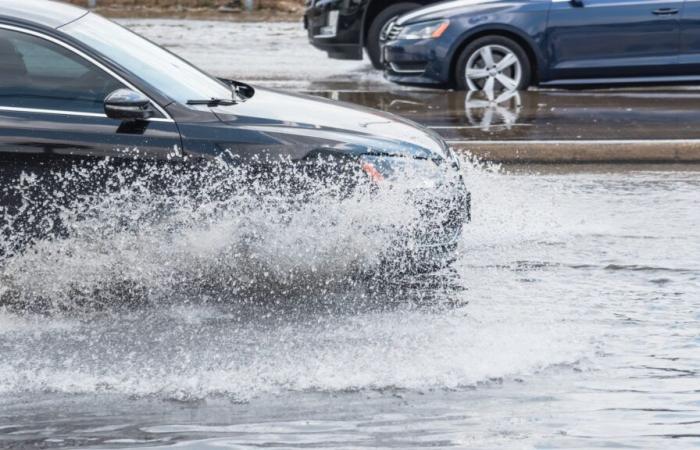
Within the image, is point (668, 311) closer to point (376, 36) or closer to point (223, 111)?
point (223, 111)

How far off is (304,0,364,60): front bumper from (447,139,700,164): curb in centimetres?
589

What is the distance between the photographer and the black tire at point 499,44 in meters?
14.3

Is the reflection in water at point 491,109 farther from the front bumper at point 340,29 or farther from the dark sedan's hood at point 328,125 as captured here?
the dark sedan's hood at point 328,125

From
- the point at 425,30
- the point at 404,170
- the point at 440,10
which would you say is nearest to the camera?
the point at 404,170

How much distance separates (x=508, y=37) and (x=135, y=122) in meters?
7.83

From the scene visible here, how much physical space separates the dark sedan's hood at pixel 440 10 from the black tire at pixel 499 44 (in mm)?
367

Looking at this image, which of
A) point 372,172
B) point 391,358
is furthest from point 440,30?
point 391,358

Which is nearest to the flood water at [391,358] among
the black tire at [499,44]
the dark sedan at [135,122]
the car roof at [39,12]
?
the dark sedan at [135,122]

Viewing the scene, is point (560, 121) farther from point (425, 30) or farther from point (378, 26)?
point (378, 26)

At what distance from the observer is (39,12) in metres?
7.70

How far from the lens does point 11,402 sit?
5695 millimetres

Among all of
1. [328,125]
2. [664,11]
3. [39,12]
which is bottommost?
[328,125]

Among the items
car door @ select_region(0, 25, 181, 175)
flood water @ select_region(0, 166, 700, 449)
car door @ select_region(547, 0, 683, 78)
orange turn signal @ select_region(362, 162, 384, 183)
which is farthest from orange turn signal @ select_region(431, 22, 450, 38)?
car door @ select_region(0, 25, 181, 175)

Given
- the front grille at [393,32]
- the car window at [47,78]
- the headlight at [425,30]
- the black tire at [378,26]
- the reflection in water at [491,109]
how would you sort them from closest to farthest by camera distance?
the car window at [47,78], the reflection in water at [491,109], the headlight at [425,30], the front grille at [393,32], the black tire at [378,26]
